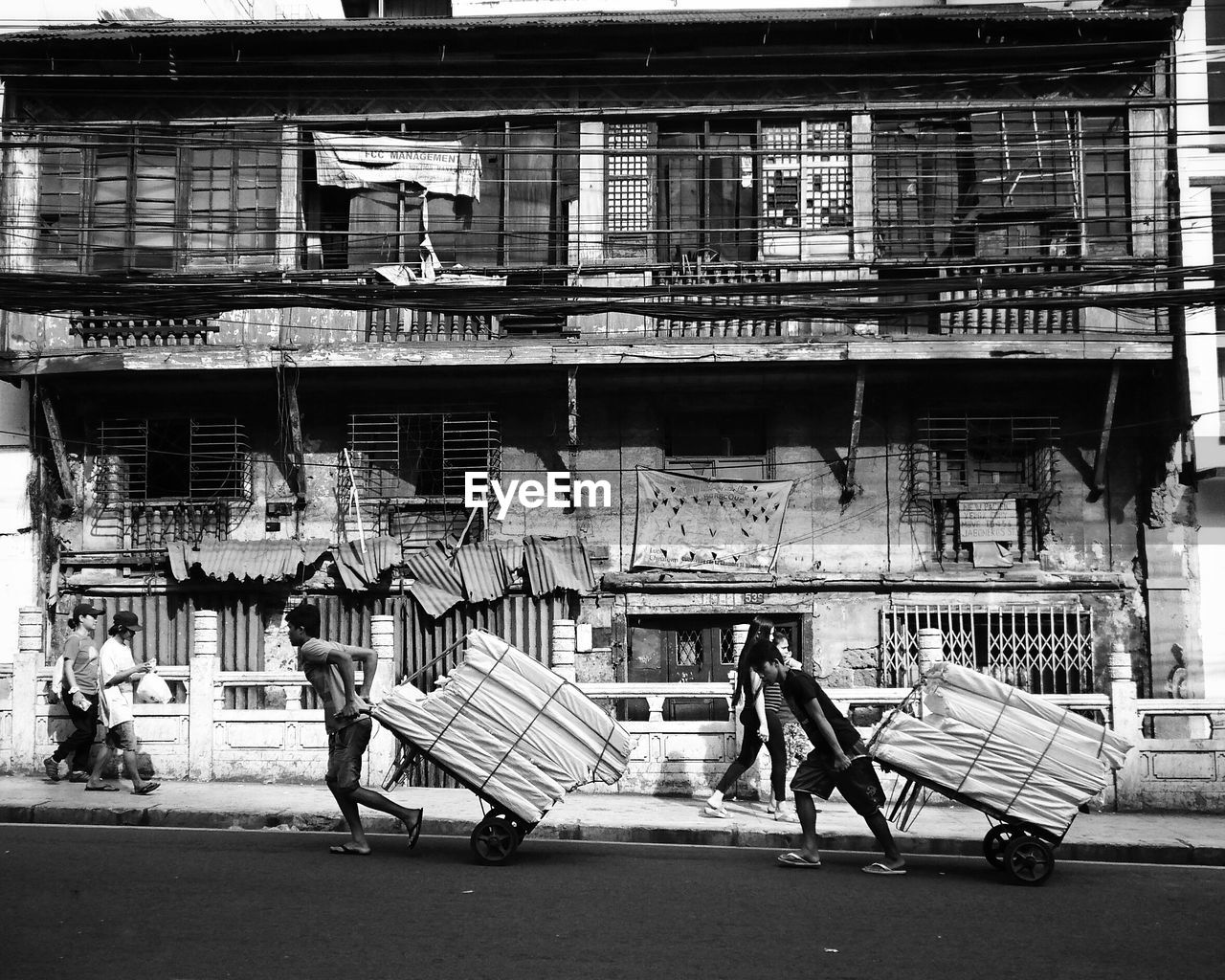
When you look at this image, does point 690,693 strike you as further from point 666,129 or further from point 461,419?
point 666,129

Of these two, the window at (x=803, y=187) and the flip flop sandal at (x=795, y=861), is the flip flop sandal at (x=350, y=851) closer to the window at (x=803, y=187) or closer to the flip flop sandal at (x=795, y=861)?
the flip flop sandal at (x=795, y=861)

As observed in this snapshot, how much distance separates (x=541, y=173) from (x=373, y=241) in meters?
2.46

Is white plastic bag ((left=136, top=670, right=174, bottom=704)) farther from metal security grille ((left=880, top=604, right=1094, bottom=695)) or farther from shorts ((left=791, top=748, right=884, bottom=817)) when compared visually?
metal security grille ((left=880, top=604, right=1094, bottom=695))

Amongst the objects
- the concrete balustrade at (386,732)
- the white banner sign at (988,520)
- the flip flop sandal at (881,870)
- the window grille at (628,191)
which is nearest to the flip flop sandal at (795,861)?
the flip flop sandal at (881,870)

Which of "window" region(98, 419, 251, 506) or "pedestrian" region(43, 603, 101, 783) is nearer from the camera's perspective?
"pedestrian" region(43, 603, 101, 783)

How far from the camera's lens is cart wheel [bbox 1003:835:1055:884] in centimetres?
840

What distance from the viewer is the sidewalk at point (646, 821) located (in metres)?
10.2

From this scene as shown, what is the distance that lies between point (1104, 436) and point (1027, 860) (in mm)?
8743

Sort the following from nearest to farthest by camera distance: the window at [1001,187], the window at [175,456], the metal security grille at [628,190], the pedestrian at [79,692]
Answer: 1. the pedestrian at [79,692]
2. the window at [1001,187]
3. the metal security grille at [628,190]
4. the window at [175,456]

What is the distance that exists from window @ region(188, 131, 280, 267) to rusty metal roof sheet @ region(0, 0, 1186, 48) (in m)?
1.42

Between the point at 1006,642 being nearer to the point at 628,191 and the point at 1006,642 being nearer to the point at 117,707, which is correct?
the point at 628,191

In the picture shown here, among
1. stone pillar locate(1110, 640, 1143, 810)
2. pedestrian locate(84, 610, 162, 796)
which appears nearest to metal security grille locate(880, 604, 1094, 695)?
stone pillar locate(1110, 640, 1143, 810)

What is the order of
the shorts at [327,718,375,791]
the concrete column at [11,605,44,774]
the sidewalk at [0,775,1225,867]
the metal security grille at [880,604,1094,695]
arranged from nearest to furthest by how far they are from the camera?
the shorts at [327,718,375,791] < the sidewalk at [0,775,1225,867] < the concrete column at [11,605,44,774] < the metal security grille at [880,604,1094,695]

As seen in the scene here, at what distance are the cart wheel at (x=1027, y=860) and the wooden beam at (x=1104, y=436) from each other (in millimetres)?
8543
